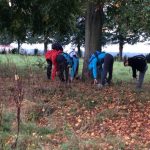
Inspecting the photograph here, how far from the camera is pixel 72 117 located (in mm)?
12266

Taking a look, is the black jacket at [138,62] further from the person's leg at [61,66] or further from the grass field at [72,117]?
the person's leg at [61,66]

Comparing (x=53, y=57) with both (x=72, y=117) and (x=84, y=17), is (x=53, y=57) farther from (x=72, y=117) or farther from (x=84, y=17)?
(x=72, y=117)

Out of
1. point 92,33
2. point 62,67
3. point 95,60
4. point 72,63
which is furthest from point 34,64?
point 95,60

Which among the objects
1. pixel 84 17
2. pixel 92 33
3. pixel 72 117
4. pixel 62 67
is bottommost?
pixel 72 117

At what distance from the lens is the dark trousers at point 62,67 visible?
16344 mm

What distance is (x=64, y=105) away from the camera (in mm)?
13445

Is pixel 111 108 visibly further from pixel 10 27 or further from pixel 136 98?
pixel 10 27

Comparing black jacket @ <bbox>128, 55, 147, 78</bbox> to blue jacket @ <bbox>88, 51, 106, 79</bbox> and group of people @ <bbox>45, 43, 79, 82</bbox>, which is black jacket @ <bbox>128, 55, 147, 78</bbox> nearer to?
blue jacket @ <bbox>88, 51, 106, 79</bbox>

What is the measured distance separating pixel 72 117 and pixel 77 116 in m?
0.14

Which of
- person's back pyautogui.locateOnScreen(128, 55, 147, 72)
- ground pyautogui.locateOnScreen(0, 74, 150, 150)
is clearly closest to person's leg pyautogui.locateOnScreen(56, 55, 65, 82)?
ground pyautogui.locateOnScreen(0, 74, 150, 150)

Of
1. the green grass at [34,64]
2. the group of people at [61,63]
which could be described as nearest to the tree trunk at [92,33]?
the group of people at [61,63]

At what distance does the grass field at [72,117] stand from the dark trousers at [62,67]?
0.32m

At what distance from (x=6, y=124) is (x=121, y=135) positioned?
2.39 m

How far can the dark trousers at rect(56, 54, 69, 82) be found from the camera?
1634cm
